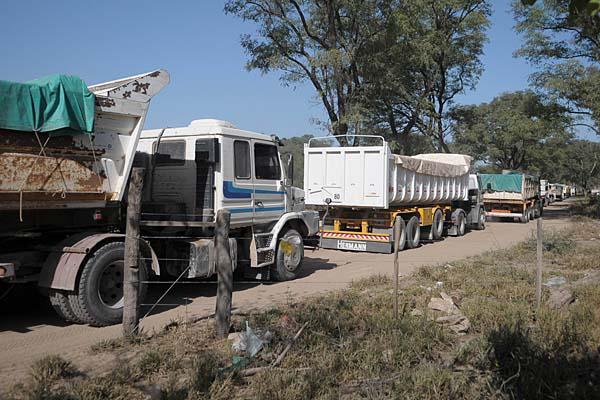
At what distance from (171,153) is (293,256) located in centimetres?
306

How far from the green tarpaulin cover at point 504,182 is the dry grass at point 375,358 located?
20.6 m

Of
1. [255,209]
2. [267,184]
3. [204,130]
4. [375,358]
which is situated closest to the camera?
[375,358]

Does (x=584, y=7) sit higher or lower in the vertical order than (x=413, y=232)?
higher

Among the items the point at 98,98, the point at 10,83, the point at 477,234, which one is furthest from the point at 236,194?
the point at 477,234

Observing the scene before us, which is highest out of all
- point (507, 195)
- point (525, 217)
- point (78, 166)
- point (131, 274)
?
point (78, 166)

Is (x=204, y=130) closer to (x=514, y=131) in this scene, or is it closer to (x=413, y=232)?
(x=413, y=232)

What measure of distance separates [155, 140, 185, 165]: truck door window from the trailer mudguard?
233 centimetres

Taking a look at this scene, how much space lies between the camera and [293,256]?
33.6ft

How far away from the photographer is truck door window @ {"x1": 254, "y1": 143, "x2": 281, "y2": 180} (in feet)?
31.2

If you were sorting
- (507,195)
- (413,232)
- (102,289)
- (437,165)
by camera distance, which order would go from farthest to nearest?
(507,195), (437,165), (413,232), (102,289)

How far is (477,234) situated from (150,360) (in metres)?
18.5

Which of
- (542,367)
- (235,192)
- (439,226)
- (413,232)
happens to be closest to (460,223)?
(439,226)

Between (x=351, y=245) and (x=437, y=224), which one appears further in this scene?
(x=437, y=224)

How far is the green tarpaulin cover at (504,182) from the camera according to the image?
88.2 ft
